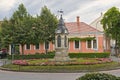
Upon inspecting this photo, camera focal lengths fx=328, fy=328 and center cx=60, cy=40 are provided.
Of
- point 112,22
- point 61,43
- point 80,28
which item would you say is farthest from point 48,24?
point 61,43

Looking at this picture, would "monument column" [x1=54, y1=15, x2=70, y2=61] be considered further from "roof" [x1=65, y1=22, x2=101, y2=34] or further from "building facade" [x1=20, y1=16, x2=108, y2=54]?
"roof" [x1=65, y1=22, x2=101, y2=34]

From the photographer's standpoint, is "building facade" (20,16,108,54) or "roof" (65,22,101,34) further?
"roof" (65,22,101,34)

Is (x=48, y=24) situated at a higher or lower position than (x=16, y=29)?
higher

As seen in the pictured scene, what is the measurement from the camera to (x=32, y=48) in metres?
70.3

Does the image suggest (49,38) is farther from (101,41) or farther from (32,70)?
(32,70)

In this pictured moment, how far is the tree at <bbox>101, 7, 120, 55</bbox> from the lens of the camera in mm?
65500

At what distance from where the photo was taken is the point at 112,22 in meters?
66.1

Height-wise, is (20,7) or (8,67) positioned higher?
(20,7)

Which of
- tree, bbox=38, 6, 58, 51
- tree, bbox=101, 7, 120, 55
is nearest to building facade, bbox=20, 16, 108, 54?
tree, bbox=101, 7, 120, 55

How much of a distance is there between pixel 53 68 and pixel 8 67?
20.2 feet

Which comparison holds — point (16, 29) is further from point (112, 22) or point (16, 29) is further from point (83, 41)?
point (112, 22)

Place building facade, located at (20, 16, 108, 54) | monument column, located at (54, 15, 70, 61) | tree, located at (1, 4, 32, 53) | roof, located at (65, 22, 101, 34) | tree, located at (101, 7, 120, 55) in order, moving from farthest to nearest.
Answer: roof, located at (65, 22, 101, 34)
building facade, located at (20, 16, 108, 54)
tree, located at (101, 7, 120, 55)
tree, located at (1, 4, 32, 53)
monument column, located at (54, 15, 70, 61)

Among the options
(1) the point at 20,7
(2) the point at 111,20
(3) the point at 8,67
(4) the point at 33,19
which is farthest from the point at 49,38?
(3) the point at 8,67

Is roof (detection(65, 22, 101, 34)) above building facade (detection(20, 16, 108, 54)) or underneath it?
above
